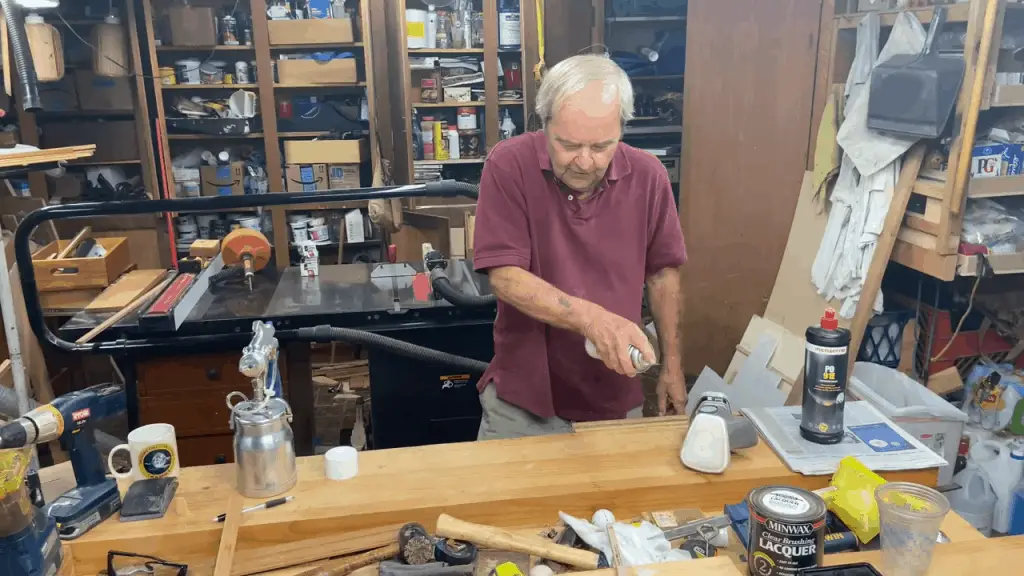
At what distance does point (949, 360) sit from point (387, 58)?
3.66 m

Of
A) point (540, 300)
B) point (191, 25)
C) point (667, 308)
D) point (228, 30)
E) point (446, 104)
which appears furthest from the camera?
point (446, 104)

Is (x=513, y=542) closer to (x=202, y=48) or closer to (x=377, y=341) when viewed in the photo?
(x=377, y=341)

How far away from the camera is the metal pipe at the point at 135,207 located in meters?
1.93

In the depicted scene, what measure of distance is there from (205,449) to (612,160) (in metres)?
1.59

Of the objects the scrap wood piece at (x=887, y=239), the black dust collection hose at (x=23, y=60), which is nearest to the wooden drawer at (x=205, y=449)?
the black dust collection hose at (x=23, y=60)

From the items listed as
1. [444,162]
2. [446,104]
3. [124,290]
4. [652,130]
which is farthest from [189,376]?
[652,130]

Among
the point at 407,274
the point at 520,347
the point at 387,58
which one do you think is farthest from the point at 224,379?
the point at 387,58

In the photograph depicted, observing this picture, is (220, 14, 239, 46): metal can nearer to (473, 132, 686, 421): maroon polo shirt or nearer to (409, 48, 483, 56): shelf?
(409, 48, 483, 56): shelf

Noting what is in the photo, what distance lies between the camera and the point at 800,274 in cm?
345

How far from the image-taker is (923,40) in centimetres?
280

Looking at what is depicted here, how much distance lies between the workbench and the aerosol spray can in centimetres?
120

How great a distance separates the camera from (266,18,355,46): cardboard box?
4.50m

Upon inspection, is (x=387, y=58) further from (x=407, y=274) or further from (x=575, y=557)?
→ (x=575, y=557)

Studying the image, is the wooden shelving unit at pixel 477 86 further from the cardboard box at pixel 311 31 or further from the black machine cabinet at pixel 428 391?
the black machine cabinet at pixel 428 391
